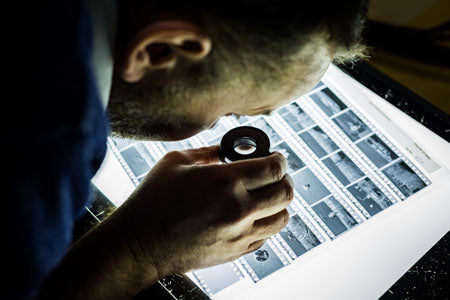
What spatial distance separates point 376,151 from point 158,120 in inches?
18.3

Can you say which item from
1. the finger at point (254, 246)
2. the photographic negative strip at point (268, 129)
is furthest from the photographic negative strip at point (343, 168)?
the finger at point (254, 246)

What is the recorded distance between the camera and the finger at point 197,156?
763mm

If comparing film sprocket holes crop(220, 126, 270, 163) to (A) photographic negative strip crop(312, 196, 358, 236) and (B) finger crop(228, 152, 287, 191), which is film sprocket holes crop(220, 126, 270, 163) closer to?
(B) finger crop(228, 152, 287, 191)

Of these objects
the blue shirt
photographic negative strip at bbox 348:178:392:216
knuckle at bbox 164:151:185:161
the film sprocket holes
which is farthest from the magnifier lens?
the blue shirt

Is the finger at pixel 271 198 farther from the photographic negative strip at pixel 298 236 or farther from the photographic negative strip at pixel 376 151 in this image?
the photographic negative strip at pixel 376 151

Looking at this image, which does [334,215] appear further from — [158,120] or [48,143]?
[48,143]

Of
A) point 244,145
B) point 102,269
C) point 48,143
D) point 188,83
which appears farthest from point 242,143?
point 48,143

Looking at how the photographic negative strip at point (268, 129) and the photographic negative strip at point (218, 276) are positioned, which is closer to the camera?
the photographic negative strip at point (218, 276)

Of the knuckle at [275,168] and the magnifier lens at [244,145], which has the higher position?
the magnifier lens at [244,145]

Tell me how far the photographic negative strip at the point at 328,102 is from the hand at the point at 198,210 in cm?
25

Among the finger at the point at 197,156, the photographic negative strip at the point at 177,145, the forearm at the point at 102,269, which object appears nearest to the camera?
the forearm at the point at 102,269

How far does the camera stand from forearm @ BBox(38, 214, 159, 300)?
66 centimetres

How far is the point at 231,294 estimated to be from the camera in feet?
2.30

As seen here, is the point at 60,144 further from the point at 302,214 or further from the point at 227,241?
the point at 302,214
